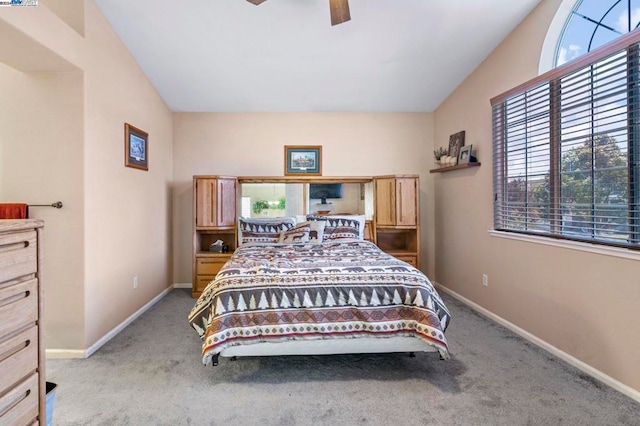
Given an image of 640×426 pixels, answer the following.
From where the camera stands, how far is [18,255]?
1.20 meters

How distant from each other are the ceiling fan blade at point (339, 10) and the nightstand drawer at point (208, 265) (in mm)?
2983

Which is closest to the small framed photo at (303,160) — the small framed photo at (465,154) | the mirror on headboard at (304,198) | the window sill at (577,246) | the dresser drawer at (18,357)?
the mirror on headboard at (304,198)

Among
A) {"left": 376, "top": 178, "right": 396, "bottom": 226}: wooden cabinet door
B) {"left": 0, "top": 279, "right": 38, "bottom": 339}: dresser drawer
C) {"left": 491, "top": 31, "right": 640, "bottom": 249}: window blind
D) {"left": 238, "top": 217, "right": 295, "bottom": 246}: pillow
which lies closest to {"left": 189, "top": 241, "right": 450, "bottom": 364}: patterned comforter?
{"left": 0, "top": 279, "right": 38, "bottom": 339}: dresser drawer

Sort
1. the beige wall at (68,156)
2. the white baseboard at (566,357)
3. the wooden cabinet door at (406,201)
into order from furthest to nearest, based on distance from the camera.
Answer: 1. the wooden cabinet door at (406,201)
2. the beige wall at (68,156)
3. the white baseboard at (566,357)

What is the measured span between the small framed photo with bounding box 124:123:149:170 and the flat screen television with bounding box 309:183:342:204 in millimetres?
2079

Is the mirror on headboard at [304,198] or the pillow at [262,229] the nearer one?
the pillow at [262,229]

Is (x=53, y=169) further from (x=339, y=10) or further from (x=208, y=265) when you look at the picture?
(x=339, y=10)

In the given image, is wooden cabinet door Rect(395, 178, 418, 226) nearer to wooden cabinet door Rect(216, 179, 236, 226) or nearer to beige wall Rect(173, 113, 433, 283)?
beige wall Rect(173, 113, 433, 283)

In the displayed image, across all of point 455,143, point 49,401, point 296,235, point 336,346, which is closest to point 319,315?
point 336,346

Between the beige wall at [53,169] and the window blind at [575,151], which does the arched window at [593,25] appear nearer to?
the window blind at [575,151]

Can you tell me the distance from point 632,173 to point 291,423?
258 cm

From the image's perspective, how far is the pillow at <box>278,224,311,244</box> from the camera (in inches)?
147

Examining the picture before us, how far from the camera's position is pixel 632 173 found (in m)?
2.00

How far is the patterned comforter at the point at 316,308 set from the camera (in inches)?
82.2
